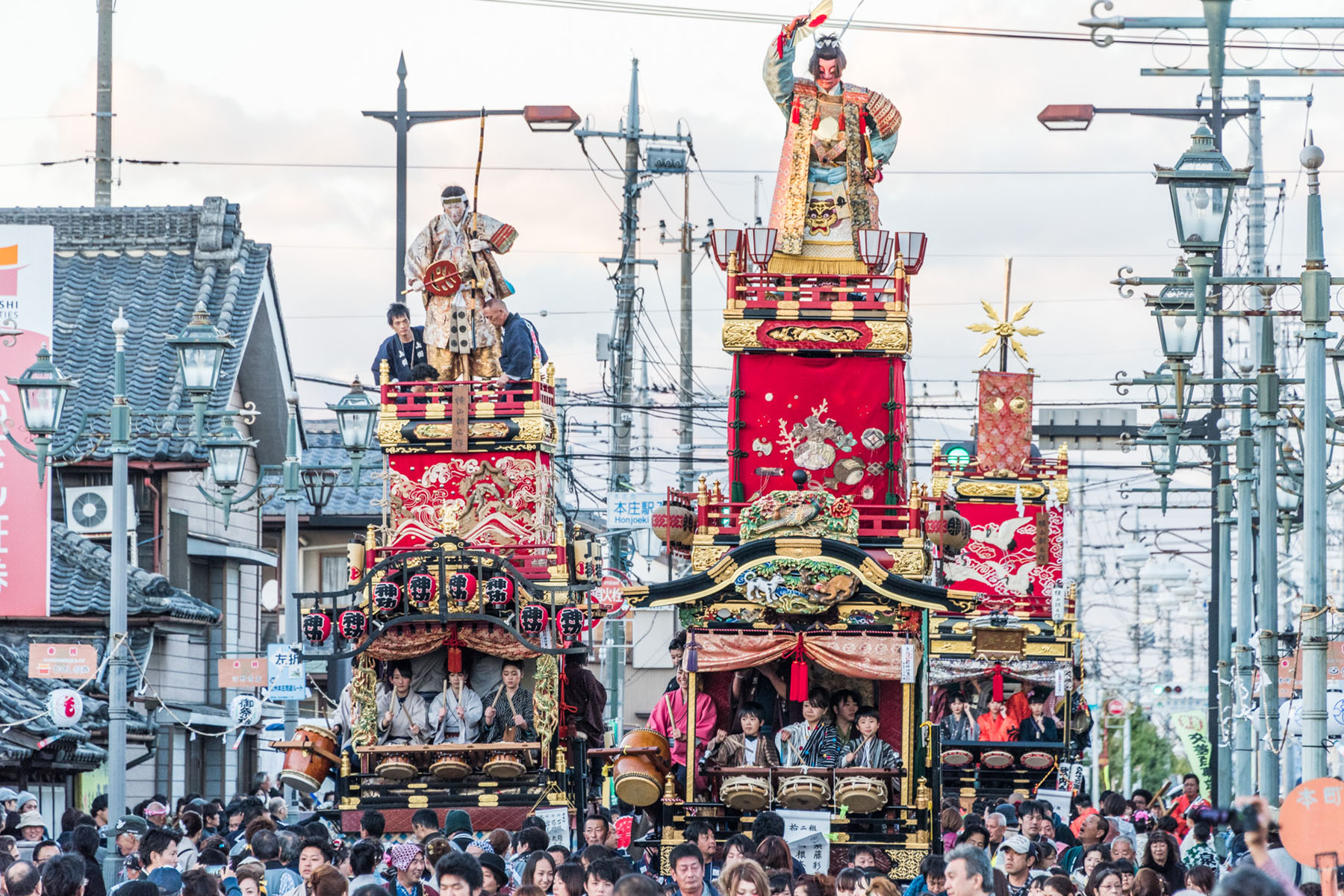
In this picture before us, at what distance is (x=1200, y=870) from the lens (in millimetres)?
14477

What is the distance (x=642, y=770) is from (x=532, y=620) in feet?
8.45

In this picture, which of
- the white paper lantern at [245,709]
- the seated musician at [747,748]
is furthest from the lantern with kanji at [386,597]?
the white paper lantern at [245,709]

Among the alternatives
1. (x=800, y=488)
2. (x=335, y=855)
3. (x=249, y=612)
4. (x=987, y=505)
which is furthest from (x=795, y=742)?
(x=249, y=612)

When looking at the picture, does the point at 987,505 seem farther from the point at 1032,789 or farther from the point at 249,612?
the point at 249,612

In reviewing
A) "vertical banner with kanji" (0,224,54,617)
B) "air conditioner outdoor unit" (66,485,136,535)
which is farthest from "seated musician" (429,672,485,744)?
"air conditioner outdoor unit" (66,485,136,535)

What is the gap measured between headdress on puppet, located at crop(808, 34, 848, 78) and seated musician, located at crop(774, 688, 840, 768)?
301 inches

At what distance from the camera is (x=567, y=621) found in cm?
2364

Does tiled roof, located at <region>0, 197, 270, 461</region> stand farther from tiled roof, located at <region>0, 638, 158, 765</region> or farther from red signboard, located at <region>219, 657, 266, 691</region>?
red signboard, located at <region>219, 657, 266, 691</region>

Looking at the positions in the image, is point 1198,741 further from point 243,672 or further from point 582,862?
point 582,862

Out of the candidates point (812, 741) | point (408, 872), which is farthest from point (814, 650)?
point (408, 872)

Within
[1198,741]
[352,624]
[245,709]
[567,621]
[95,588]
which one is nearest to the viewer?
[352,624]

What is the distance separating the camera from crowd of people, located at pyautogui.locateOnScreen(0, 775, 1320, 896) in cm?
1171

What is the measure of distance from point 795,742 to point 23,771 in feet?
33.8

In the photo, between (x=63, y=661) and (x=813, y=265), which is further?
(x=813, y=265)
